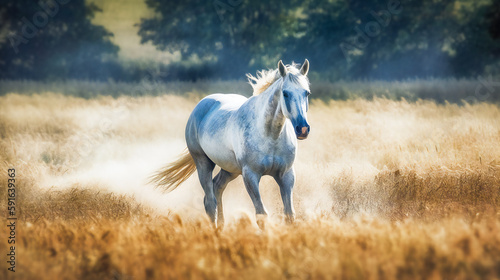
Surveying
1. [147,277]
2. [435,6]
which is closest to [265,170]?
[147,277]

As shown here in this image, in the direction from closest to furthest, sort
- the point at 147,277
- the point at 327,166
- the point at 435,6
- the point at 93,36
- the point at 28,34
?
the point at 147,277
the point at 327,166
the point at 435,6
the point at 28,34
the point at 93,36

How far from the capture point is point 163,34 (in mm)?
36938

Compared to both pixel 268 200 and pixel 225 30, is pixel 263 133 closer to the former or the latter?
pixel 268 200

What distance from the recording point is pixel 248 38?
3566 centimetres

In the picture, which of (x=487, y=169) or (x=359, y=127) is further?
(x=359, y=127)

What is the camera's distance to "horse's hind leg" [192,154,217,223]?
707 centimetres

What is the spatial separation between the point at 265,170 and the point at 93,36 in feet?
119

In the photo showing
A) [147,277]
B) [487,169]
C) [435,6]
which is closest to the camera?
[147,277]

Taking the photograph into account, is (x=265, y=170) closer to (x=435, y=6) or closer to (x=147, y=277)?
(x=147, y=277)

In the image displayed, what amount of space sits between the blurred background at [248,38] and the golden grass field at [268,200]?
54.3ft

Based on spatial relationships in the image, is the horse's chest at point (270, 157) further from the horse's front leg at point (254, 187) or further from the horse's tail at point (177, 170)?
the horse's tail at point (177, 170)

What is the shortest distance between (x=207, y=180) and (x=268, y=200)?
4.86ft

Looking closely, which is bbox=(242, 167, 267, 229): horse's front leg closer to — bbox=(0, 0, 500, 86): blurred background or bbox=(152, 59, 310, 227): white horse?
bbox=(152, 59, 310, 227): white horse

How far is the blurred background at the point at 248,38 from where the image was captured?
3284 centimetres
